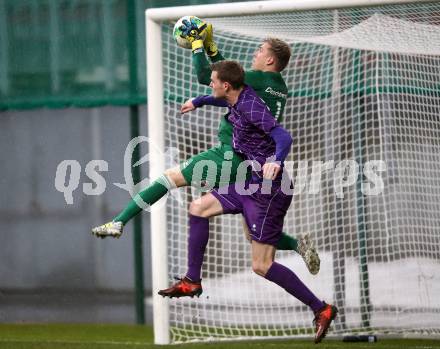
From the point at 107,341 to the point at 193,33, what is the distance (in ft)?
8.59

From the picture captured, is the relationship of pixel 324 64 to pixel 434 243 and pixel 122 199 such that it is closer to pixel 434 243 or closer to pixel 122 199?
pixel 434 243

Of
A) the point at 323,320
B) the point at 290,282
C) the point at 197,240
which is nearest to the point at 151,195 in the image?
the point at 197,240

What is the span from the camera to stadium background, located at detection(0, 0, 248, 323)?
384 inches

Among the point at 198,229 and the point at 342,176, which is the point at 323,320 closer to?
the point at 198,229

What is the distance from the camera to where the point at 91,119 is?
992 cm

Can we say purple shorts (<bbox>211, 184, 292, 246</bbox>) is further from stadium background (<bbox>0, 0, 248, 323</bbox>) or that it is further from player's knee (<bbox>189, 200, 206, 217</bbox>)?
stadium background (<bbox>0, 0, 248, 323</bbox>)

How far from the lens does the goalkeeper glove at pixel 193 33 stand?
7000mm

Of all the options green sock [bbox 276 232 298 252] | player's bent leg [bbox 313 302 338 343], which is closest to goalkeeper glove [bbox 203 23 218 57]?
green sock [bbox 276 232 298 252]

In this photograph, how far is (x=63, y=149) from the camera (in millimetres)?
10055

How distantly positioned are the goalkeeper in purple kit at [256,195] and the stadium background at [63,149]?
9.00 ft

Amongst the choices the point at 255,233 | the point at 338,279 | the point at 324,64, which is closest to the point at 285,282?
the point at 255,233

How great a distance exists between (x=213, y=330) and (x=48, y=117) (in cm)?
277

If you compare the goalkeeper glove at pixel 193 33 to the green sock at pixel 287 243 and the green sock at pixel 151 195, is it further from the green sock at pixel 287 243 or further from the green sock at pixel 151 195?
the green sock at pixel 287 243

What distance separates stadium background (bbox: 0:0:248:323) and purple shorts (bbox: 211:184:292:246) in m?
2.83
